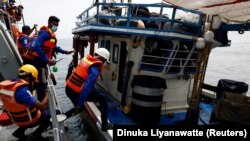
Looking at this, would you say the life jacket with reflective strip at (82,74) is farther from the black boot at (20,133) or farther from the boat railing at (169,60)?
the boat railing at (169,60)

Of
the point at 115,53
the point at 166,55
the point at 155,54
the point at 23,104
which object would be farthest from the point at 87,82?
the point at 115,53

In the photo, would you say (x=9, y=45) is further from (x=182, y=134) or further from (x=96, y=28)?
(x=182, y=134)

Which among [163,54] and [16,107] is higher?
[163,54]

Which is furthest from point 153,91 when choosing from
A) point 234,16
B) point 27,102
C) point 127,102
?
point 27,102

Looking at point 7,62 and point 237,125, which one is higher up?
point 7,62

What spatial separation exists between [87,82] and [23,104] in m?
1.20

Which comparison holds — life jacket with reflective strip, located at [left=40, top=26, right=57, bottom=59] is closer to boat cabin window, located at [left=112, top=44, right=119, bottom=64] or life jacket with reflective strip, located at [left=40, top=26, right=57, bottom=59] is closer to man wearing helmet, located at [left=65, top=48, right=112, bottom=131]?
man wearing helmet, located at [left=65, top=48, right=112, bottom=131]

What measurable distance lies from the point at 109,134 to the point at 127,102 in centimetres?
242

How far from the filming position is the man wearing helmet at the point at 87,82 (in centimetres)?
471

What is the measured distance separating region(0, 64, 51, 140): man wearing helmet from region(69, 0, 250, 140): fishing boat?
1406mm

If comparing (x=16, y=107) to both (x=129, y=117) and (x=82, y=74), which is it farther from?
(x=129, y=117)

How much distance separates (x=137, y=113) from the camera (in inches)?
254

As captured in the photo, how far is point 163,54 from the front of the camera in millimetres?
7000

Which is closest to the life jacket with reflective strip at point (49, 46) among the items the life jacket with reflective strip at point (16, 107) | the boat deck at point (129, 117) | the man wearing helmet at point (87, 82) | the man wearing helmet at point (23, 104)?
the man wearing helmet at point (87, 82)
